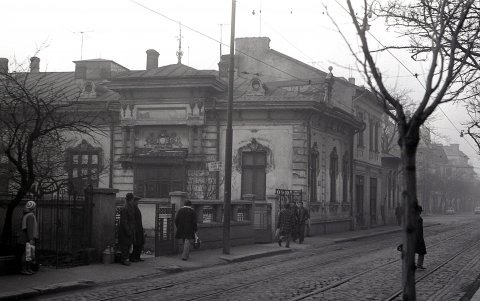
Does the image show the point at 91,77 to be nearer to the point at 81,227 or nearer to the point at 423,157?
the point at 81,227

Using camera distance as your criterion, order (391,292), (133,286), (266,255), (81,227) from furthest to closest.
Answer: (266,255) < (81,227) < (133,286) < (391,292)

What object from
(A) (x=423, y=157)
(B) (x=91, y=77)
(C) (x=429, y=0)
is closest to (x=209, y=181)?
Answer: (B) (x=91, y=77)

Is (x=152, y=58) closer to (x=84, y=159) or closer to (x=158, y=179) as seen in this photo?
(x=84, y=159)

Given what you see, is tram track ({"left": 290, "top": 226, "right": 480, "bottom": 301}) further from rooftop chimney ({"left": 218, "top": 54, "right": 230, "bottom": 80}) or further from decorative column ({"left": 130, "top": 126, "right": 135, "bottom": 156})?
rooftop chimney ({"left": 218, "top": 54, "right": 230, "bottom": 80})

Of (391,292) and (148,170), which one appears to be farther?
(148,170)

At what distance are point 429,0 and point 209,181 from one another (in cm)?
1845

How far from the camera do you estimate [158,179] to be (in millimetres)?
29000

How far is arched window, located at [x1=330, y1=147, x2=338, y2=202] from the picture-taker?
3306 cm

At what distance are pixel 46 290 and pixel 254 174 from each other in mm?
18214

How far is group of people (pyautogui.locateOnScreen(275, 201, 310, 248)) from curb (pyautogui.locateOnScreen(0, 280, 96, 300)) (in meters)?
11.4

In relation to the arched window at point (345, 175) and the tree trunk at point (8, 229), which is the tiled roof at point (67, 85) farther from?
the tree trunk at point (8, 229)

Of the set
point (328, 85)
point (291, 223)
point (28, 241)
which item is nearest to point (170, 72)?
point (328, 85)

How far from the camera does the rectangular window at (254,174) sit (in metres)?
28.6

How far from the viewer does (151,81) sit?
28.1 m
